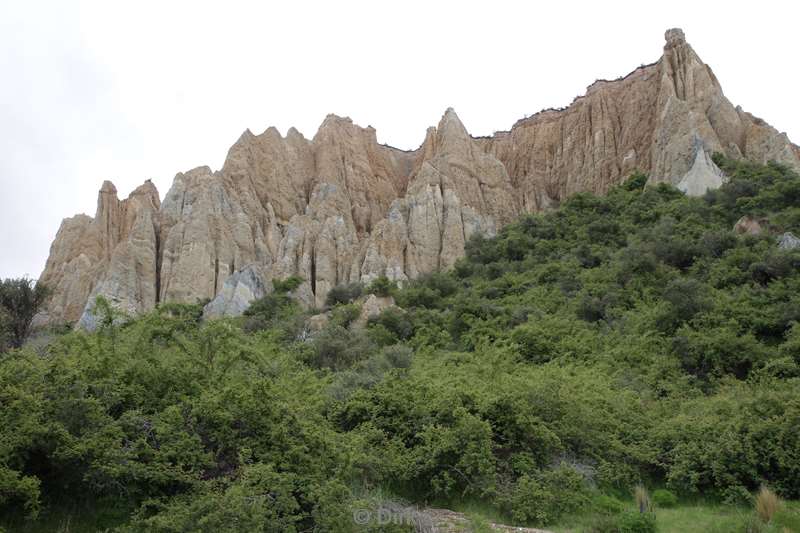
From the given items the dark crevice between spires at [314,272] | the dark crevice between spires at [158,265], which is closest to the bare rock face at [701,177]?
the dark crevice between spires at [314,272]

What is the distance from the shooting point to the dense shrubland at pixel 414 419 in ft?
23.8

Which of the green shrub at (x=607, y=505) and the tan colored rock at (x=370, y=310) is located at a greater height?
the tan colored rock at (x=370, y=310)

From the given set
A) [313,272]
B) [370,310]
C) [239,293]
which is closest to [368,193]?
[313,272]

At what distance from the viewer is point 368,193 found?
166 feet

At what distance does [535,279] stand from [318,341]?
10947 millimetres

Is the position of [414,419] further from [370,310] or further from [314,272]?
[314,272]

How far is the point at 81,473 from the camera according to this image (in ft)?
23.9

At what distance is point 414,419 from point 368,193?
4068 cm

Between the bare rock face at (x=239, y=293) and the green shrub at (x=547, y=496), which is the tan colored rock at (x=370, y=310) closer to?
the bare rock face at (x=239, y=293)

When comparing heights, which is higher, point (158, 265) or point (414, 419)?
point (158, 265)

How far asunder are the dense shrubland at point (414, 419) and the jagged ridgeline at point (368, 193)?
18.9 metres

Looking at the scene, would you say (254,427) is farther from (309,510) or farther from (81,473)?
(81,473)

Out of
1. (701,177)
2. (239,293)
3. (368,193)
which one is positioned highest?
(368,193)

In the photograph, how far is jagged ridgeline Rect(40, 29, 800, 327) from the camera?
38.0 m
